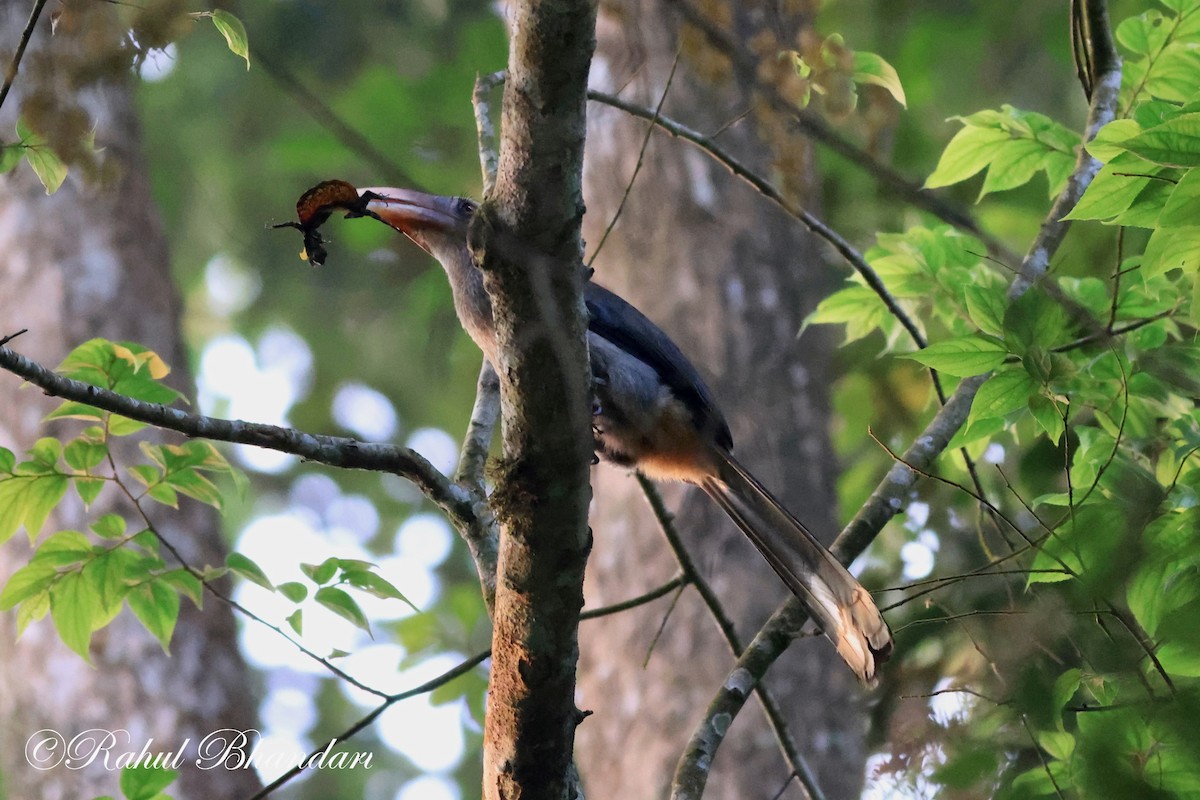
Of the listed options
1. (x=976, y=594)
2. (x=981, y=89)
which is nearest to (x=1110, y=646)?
(x=976, y=594)

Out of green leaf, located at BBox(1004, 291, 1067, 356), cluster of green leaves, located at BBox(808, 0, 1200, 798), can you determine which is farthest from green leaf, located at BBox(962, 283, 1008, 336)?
green leaf, located at BBox(1004, 291, 1067, 356)

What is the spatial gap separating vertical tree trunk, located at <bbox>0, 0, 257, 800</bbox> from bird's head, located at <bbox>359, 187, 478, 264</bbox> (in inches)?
60.9

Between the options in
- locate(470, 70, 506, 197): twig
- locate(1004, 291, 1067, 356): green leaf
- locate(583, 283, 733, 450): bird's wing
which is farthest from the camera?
locate(583, 283, 733, 450): bird's wing

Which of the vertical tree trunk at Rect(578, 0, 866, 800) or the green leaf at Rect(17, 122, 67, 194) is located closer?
the green leaf at Rect(17, 122, 67, 194)

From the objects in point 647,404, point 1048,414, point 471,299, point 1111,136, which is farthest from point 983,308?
point 471,299

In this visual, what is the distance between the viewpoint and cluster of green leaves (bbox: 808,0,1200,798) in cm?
123

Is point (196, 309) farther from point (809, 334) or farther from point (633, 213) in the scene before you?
point (809, 334)

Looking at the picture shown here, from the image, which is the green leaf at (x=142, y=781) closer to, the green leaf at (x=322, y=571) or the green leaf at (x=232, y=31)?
the green leaf at (x=322, y=571)

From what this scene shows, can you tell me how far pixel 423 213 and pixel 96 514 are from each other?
2238mm

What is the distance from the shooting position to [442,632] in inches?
189

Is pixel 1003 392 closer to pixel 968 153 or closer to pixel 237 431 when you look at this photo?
pixel 968 153

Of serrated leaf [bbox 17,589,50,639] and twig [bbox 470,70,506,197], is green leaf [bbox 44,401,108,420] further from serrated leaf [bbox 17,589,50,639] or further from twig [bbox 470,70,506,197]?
twig [bbox 470,70,506,197]

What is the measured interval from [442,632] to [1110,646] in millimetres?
3734

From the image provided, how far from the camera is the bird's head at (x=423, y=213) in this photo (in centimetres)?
294
